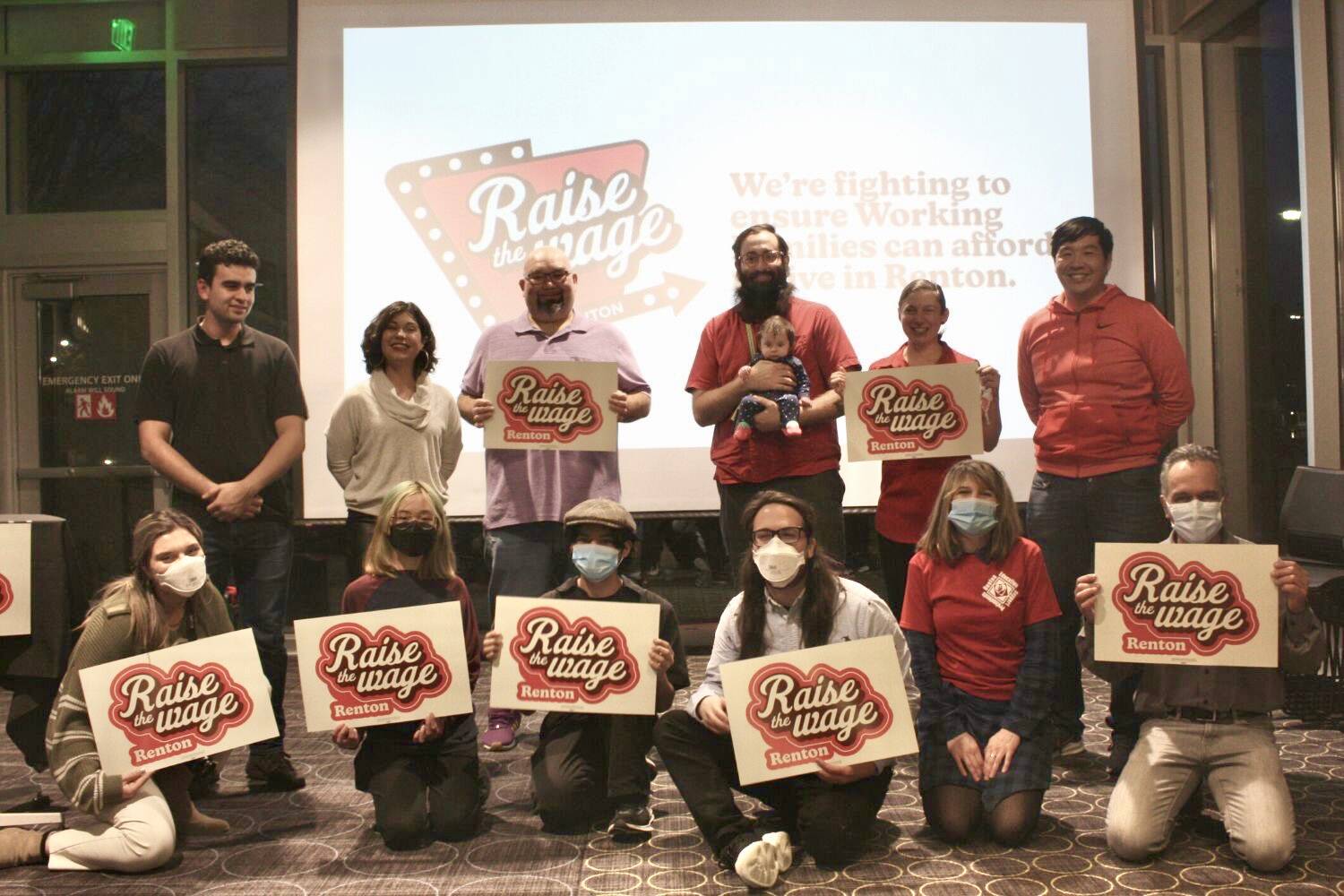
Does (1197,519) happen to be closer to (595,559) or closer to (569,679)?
(595,559)

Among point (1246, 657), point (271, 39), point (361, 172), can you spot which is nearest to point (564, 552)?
point (1246, 657)

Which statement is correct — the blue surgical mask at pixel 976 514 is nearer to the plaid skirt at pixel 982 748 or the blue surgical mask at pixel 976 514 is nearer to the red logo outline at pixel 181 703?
the plaid skirt at pixel 982 748

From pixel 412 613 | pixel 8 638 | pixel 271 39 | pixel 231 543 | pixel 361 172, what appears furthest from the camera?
pixel 271 39

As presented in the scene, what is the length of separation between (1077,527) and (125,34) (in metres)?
5.53

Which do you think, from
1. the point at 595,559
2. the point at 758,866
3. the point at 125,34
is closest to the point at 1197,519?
the point at 758,866

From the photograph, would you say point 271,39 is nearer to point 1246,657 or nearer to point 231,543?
point 231,543

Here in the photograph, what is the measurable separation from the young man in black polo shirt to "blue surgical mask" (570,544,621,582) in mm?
1095

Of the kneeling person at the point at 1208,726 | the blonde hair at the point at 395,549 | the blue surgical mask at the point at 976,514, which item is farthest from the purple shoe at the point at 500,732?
the kneeling person at the point at 1208,726

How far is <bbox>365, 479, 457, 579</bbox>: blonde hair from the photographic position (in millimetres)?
3078

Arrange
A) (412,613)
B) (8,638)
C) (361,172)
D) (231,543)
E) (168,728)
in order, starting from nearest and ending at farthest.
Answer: (168,728) → (412,613) → (8,638) → (231,543) → (361,172)

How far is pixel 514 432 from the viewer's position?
3.54 meters

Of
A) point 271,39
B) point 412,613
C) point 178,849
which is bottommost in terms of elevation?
point 178,849

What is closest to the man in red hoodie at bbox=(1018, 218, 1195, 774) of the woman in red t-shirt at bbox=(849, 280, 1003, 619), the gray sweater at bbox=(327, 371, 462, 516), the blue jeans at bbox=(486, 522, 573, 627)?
the woman in red t-shirt at bbox=(849, 280, 1003, 619)

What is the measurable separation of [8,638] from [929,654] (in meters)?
2.57
